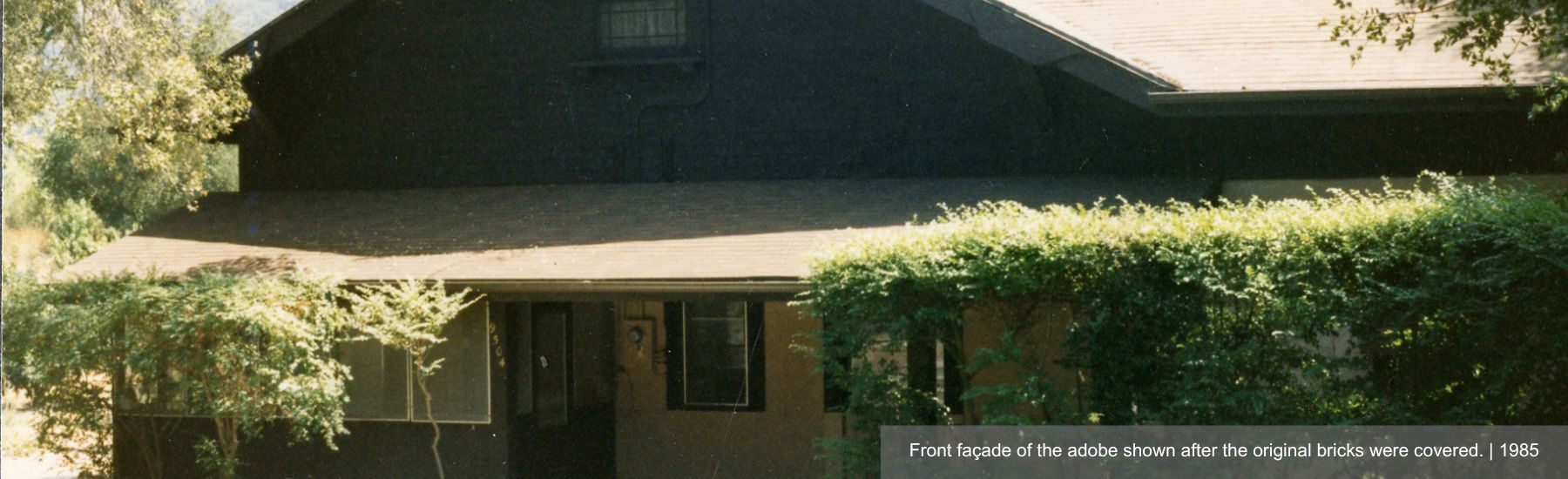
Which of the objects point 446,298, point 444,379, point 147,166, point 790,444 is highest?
point 147,166

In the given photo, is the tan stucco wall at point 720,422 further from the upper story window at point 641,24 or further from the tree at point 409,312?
the tree at point 409,312

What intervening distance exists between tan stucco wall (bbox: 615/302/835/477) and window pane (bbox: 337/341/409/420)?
241 cm

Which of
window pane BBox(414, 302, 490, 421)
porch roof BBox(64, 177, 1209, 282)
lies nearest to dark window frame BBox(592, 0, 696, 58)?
porch roof BBox(64, 177, 1209, 282)

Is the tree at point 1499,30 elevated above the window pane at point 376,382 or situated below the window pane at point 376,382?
above

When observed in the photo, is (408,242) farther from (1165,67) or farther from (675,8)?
(1165,67)

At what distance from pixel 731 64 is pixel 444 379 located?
399cm

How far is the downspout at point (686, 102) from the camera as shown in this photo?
1245cm

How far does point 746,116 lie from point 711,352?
225 centimetres

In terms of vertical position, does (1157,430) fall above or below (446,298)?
below

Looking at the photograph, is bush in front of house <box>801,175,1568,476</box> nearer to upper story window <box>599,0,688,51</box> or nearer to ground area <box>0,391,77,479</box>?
upper story window <box>599,0,688,51</box>

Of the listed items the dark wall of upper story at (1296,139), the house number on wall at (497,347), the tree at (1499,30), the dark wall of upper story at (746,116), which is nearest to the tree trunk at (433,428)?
the house number on wall at (497,347)

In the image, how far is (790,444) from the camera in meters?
12.2

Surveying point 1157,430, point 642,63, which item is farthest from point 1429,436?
point 642,63
